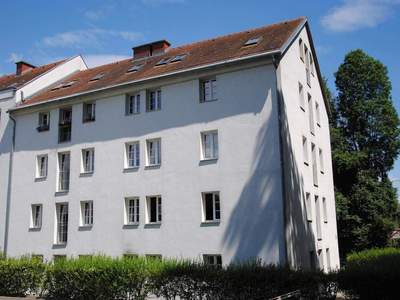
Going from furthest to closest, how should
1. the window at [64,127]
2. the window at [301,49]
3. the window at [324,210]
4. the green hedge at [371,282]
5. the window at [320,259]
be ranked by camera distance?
the window at [324,210]
the window at [64,127]
the window at [301,49]
the window at [320,259]
the green hedge at [371,282]

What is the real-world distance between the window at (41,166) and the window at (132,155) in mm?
5848

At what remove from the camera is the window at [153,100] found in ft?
73.4

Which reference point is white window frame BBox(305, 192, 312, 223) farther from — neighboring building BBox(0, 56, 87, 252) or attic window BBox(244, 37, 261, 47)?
neighboring building BBox(0, 56, 87, 252)

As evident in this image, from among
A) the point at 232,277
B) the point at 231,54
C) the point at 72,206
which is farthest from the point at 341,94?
the point at 232,277

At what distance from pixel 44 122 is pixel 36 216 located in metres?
5.46

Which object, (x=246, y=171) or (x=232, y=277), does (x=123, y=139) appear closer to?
(x=246, y=171)

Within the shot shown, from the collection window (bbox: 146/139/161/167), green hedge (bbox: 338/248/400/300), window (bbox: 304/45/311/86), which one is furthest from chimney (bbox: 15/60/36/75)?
green hedge (bbox: 338/248/400/300)

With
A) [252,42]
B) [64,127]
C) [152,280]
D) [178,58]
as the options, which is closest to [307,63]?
[252,42]

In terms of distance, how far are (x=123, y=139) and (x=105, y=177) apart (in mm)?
2149

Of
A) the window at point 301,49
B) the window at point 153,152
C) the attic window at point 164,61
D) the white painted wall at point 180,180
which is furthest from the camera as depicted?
the attic window at point 164,61

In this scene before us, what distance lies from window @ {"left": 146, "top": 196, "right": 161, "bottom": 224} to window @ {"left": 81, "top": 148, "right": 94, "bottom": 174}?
4.31 metres

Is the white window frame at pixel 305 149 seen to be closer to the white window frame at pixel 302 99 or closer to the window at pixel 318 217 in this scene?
the white window frame at pixel 302 99

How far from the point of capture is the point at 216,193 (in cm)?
1966

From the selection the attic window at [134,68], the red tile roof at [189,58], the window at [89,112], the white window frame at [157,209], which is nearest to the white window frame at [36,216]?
the window at [89,112]
